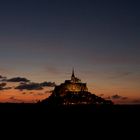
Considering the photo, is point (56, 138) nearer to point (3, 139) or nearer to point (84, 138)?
point (84, 138)

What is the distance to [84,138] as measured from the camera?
48.7m

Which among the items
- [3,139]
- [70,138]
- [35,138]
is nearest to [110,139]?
[70,138]

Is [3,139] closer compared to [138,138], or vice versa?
[3,139]

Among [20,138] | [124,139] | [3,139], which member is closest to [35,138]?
[20,138]

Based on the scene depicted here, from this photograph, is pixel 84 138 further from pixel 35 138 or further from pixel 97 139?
pixel 35 138

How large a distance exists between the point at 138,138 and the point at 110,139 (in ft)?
14.9

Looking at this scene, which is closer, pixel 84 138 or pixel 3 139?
pixel 3 139

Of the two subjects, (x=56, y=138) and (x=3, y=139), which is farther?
(x=56, y=138)

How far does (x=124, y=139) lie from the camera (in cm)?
4753

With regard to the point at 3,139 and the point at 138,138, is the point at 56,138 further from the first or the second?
the point at 138,138

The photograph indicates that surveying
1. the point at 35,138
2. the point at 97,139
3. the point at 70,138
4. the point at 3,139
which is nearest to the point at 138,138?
the point at 97,139

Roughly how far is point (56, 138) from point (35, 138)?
10.9 feet

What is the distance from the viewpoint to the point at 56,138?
1901 inches

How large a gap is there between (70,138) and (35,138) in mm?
5369
